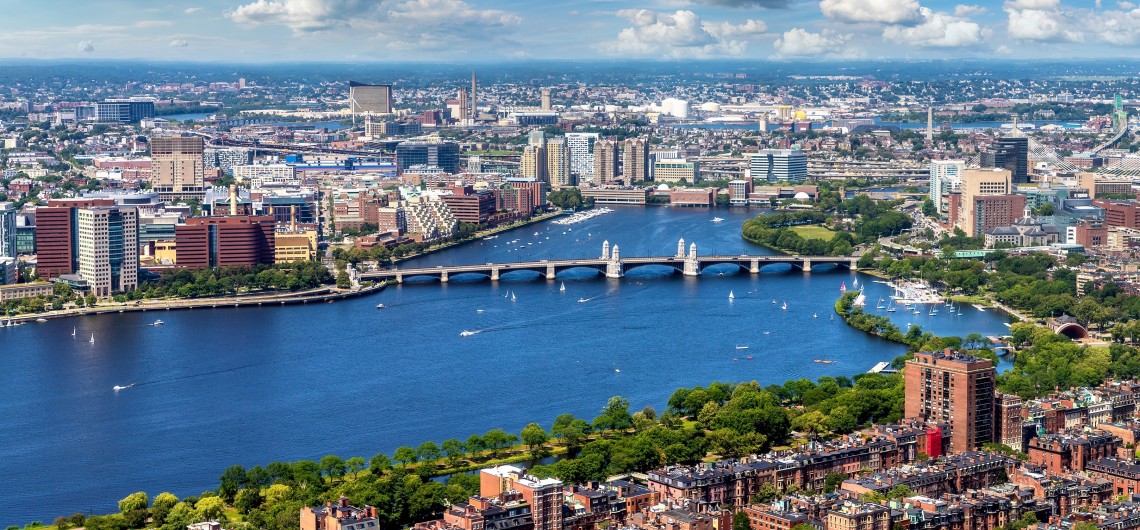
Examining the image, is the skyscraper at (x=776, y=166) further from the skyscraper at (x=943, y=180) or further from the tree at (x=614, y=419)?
the tree at (x=614, y=419)

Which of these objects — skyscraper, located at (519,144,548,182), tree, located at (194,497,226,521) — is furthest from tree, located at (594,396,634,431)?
skyscraper, located at (519,144,548,182)

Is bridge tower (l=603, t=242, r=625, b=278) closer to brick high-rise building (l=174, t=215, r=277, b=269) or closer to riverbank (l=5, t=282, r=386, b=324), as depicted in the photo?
riverbank (l=5, t=282, r=386, b=324)

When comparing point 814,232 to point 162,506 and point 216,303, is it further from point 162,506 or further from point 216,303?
point 162,506

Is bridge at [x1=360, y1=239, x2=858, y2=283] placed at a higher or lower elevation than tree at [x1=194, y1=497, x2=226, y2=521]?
higher

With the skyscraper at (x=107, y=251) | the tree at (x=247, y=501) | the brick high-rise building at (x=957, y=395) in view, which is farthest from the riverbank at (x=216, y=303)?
the brick high-rise building at (x=957, y=395)

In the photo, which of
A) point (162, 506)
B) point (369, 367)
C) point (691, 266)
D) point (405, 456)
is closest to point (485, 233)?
point (691, 266)

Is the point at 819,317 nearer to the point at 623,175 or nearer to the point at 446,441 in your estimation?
the point at 446,441
